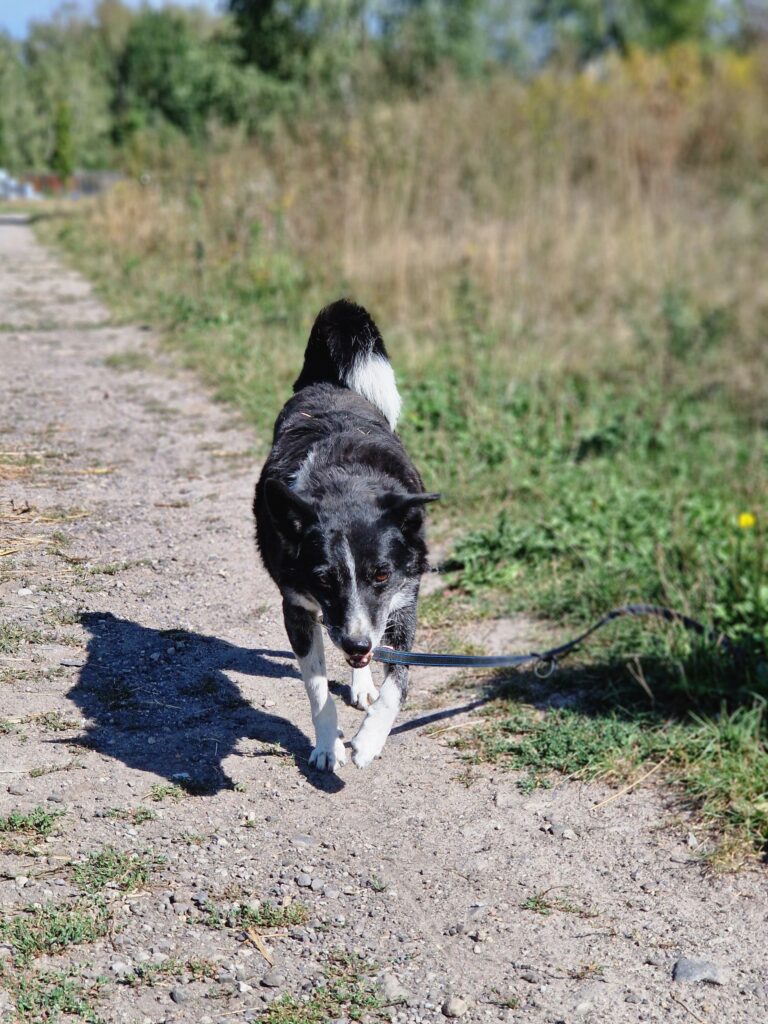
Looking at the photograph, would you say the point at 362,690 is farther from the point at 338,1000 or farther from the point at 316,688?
the point at 338,1000

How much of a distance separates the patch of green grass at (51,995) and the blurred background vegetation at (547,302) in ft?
6.62

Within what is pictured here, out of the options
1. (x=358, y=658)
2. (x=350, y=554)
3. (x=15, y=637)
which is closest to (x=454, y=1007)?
(x=358, y=658)

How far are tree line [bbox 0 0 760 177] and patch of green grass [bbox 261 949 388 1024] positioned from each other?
1074 cm

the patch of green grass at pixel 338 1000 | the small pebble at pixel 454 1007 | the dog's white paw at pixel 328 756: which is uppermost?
the dog's white paw at pixel 328 756

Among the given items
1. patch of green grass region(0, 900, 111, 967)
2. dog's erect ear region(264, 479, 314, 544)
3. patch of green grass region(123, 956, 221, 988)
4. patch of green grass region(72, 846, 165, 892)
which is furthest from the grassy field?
patch of green grass region(0, 900, 111, 967)

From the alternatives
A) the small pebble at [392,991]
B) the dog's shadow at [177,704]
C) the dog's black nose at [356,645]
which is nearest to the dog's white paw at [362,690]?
the dog's shadow at [177,704]

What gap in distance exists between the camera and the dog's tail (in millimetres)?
4473

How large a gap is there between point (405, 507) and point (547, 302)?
7.05 metres

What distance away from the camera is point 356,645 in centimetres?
326

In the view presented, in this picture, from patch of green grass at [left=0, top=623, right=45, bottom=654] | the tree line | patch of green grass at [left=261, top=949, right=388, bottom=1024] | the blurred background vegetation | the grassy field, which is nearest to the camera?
patch of green grass at [left=261, top=949, right=388, bottom=1024]

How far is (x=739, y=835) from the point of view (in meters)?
3.80

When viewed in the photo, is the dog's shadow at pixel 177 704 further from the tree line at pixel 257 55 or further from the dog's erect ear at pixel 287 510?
the tree line at pixel 257 55

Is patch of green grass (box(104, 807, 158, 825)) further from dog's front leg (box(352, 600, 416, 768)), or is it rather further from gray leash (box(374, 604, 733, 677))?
gray leash (box(374, 604, 733, 677))

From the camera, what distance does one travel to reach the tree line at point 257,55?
16.1 metres
